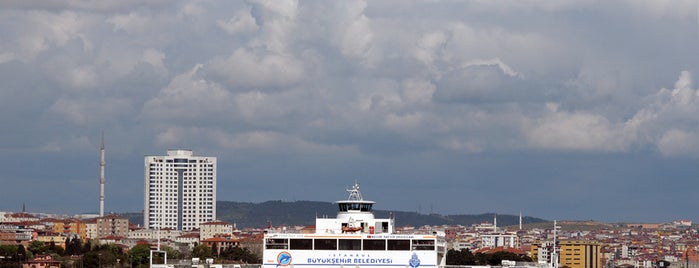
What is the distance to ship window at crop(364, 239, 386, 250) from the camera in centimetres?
5759

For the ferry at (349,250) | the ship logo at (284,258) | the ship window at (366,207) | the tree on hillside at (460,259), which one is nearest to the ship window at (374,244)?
the ferry at (349,250)

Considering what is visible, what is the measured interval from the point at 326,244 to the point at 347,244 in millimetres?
816

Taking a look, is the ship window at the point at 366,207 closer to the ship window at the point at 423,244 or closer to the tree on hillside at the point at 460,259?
the ship window at the point at 423,244

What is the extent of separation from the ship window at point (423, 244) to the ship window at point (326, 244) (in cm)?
310

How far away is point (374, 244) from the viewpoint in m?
57.6

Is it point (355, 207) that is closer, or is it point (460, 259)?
point (355, 207)

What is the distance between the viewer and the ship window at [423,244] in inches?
2263

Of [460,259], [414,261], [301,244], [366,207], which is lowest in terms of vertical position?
[460,259]

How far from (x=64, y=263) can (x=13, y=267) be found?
20775 millimetres

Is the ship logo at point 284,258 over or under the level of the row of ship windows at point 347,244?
under

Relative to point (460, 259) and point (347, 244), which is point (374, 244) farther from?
point (460, 259)

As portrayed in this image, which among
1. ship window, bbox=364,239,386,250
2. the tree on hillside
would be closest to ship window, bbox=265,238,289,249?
→ ship window, bbox=364,239,386,250

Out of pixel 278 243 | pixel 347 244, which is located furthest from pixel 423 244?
pixel 278 243

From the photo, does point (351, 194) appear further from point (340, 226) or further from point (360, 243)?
point (360, 243)
